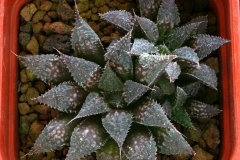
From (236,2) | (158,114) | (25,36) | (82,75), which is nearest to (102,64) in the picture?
(82,75)

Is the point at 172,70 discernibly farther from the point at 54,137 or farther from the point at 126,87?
the point at 54,137

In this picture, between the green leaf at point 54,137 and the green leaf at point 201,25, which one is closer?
the green leaf at point 54,137

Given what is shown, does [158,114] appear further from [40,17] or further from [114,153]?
[40,17]

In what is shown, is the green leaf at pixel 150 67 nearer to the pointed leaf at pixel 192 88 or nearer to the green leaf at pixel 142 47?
the green leaf at pixel 142 47

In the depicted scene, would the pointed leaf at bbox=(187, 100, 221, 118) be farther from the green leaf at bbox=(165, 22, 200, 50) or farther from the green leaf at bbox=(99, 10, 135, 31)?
the green leaf at bbox=(99, 10, 135, 31)

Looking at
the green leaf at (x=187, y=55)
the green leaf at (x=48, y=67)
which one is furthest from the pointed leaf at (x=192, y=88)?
the green leaf at (x=48, y=67)

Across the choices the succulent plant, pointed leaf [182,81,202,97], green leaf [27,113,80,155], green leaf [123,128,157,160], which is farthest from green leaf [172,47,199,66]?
green leaf [27,113,80,155]

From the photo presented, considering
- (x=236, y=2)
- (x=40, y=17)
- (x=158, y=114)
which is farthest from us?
(x=40, y=17)

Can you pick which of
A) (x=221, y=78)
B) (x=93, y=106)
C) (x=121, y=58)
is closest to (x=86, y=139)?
(x=93, y=106)
